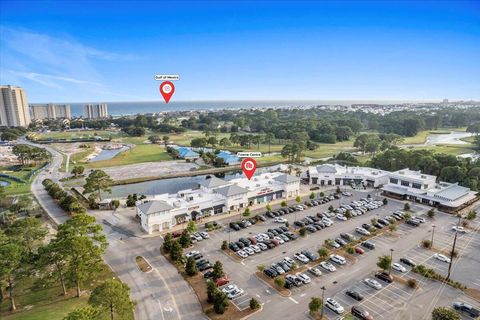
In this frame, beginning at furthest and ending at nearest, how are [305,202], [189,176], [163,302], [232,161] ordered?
[232,161] < [189,176] < [305,202] < [163,302]

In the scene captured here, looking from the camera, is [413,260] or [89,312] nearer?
[89,312]

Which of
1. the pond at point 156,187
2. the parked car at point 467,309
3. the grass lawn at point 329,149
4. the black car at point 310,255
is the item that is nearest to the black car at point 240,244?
the black car at point 310,255

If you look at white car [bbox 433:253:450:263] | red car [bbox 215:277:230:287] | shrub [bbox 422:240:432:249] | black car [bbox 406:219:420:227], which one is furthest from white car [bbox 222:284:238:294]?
black car [bbox 406:219:420:227]

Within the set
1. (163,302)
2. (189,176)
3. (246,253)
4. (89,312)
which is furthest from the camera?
(189,176)

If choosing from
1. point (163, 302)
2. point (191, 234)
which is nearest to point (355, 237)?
point (191, 234)

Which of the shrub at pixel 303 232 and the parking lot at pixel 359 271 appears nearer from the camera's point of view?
the parking lot at pixel 359 271

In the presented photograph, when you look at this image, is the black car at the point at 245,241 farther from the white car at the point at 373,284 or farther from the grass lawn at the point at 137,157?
the grass lawn at the point at 137,157

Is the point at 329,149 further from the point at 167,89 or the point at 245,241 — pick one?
the point at 167,89

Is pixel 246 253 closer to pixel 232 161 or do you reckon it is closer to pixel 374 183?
pixel 374 183
